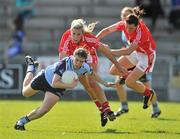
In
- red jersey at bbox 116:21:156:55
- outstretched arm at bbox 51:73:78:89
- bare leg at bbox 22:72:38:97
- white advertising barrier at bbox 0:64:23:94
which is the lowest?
white advertising barrier at bbox 0:64:23:94

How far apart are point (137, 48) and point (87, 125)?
6.74 feet

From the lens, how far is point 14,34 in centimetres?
2673

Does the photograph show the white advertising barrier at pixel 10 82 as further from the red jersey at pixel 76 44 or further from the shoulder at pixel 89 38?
the shoulder at pixel 89 38

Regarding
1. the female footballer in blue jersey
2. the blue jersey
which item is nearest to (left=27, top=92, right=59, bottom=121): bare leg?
the female footballer in blue jersey

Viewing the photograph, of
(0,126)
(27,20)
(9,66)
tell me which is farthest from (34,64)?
(27,20)

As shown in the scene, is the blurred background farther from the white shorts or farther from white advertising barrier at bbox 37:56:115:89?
the white shorts

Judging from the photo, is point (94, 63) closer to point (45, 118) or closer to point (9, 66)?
point (45, 118)

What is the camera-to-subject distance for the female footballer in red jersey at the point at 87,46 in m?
12.4

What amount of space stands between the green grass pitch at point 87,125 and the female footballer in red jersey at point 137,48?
63 cm

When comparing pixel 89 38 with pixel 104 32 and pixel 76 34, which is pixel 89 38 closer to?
pixel 76 34

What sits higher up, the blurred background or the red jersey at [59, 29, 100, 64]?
the red jersey at [59, 29, 100, 64]

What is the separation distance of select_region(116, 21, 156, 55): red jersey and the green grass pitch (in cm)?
132

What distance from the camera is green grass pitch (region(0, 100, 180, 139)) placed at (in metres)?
11.5

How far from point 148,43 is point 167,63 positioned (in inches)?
326
